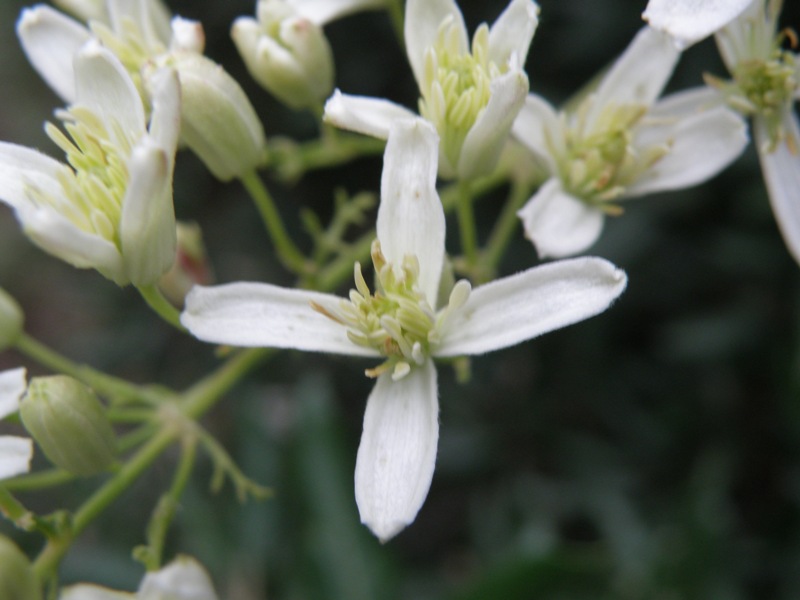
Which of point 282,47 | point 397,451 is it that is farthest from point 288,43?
point 397,451

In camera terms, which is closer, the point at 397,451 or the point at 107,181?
the point at 397,451


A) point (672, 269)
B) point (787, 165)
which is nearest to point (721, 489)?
point (672, 269)

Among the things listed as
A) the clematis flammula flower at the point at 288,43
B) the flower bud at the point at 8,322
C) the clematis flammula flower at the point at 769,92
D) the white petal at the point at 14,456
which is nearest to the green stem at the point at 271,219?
the clematis flammula flower at the point at 288,43

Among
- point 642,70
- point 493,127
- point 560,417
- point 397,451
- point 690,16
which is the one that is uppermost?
point 690,16

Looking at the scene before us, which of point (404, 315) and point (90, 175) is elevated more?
point (90, 175)

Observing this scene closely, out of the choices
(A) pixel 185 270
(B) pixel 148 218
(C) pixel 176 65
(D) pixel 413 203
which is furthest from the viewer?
(A) pixel 185 270

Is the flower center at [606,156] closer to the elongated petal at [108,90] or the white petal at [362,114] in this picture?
the white petal at [362,114]

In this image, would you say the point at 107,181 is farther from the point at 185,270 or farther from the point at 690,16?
the point at 690,16

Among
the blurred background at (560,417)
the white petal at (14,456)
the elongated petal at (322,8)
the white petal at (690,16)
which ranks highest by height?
the white petal at (690,16)

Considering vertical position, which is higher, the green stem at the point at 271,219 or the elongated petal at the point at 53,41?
the elongated petal at the point at 53,41
